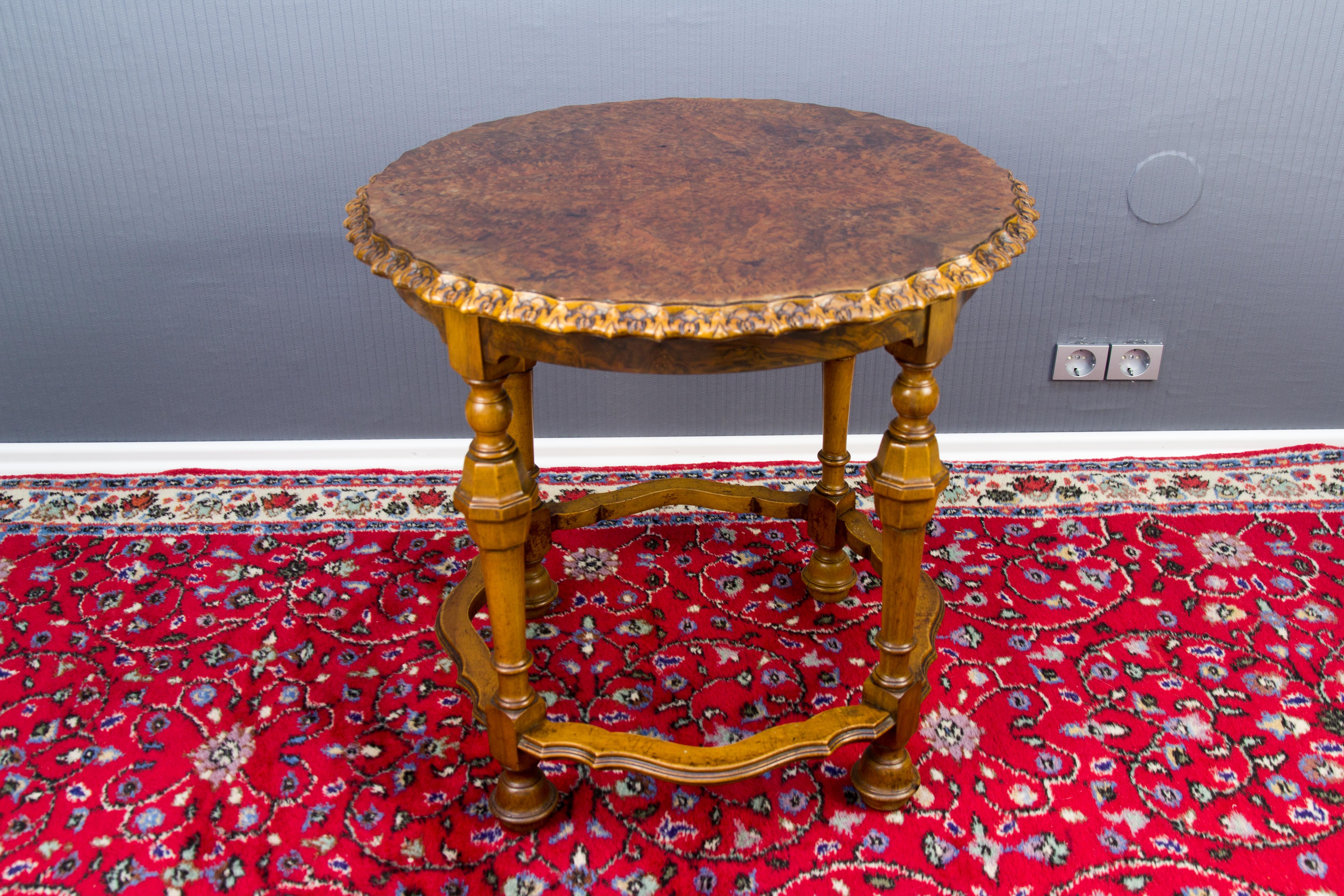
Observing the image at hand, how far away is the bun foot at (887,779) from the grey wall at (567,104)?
112cm

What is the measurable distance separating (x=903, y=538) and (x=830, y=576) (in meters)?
0.69

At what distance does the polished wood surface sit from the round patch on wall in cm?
84

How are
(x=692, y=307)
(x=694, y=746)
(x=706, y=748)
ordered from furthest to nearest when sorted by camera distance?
(x=694, y=746)
(x=706, y=748)
(x=692, y=307)

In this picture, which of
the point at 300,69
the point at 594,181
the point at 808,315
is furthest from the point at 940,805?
the point at 300,69

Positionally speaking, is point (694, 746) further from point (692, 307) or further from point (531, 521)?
point (692, 307)

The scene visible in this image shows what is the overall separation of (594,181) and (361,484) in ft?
4.19

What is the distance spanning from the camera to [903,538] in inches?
56.6

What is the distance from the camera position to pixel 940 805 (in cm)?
162

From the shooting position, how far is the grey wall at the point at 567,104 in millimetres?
2174

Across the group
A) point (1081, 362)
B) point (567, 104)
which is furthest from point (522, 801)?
point (1081, 362)

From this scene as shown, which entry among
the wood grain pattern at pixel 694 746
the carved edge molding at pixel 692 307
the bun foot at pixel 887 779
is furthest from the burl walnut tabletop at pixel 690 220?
the bun foot at pixel 887 779

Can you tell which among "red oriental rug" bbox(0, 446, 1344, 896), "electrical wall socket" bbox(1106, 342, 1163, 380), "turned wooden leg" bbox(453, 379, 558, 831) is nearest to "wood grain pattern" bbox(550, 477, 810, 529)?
"red oriental rug" bbox(0, 446, 1344, 896)

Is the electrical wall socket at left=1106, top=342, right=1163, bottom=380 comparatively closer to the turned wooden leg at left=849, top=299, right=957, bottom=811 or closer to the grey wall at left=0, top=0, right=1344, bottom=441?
the grey wall at left=0, top=0, right=1344, bottom=441

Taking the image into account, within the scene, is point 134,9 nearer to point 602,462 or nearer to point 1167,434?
point 602,462
